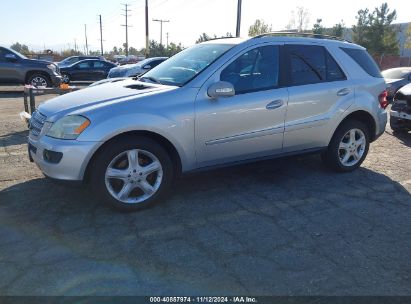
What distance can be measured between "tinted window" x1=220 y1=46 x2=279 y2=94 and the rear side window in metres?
0.25

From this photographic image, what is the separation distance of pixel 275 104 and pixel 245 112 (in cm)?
42

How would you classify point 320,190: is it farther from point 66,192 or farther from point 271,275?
point 66,192

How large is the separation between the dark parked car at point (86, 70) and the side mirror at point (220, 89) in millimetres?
17641

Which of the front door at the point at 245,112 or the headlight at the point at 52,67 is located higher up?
the front door at the point at 245,112

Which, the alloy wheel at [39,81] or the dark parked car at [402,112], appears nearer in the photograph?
the dark parked car at [402,112]

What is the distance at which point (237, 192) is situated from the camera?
4.59 m

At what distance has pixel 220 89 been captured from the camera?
3.98 metres

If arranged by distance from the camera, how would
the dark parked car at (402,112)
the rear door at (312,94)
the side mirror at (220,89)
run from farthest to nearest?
the dark parked car at (402,112)
the rear door at (312,94)
the side mirror at (220,89)

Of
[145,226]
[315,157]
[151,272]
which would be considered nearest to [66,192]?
[145,226]

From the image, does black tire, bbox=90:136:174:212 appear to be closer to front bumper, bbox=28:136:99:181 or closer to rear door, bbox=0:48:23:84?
front bumper, bbox=28:136:99:181

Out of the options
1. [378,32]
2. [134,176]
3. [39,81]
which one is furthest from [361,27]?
[134,176]

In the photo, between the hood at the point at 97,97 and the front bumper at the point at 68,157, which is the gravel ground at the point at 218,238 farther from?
the hood at the point at 97,97

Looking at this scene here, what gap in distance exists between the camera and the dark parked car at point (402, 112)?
7672 millimetres

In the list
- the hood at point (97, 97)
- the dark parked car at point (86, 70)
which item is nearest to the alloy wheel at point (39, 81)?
the dark parked car at point (86, 70)
